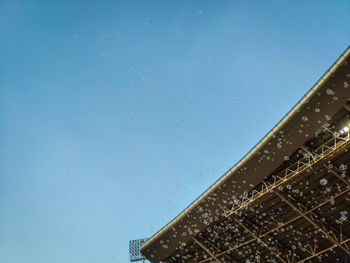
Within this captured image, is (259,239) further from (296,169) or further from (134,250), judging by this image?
(134,250)

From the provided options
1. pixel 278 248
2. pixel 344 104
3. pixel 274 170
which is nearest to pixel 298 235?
pixel 278 248

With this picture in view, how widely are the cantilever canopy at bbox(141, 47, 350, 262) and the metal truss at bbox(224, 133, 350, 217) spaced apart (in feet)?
0.55

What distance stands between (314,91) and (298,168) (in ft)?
12.2

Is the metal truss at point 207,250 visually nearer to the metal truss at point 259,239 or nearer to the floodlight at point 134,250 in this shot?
the metal truss at point 259,239

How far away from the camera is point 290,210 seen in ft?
67.5

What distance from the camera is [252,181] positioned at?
19.8m

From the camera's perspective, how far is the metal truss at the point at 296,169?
54.2 feet

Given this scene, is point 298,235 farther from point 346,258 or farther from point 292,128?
point 292,128

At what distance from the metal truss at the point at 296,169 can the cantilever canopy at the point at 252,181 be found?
17 centimetres

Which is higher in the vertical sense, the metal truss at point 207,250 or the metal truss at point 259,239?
the metal truss at point 207,250

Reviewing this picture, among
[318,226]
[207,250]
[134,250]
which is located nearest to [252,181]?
[318,226]

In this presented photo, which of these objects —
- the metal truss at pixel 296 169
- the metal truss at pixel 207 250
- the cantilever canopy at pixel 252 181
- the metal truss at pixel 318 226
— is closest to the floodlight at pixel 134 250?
A: the cantilever canopy at pixel 252 181

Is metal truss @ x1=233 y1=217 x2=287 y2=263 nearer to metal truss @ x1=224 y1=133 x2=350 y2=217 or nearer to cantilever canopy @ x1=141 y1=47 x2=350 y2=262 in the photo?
cantilever canopy @ x1=141 y1=47 x2=350 y2=262

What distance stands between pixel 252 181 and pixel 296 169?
8.13 ft
